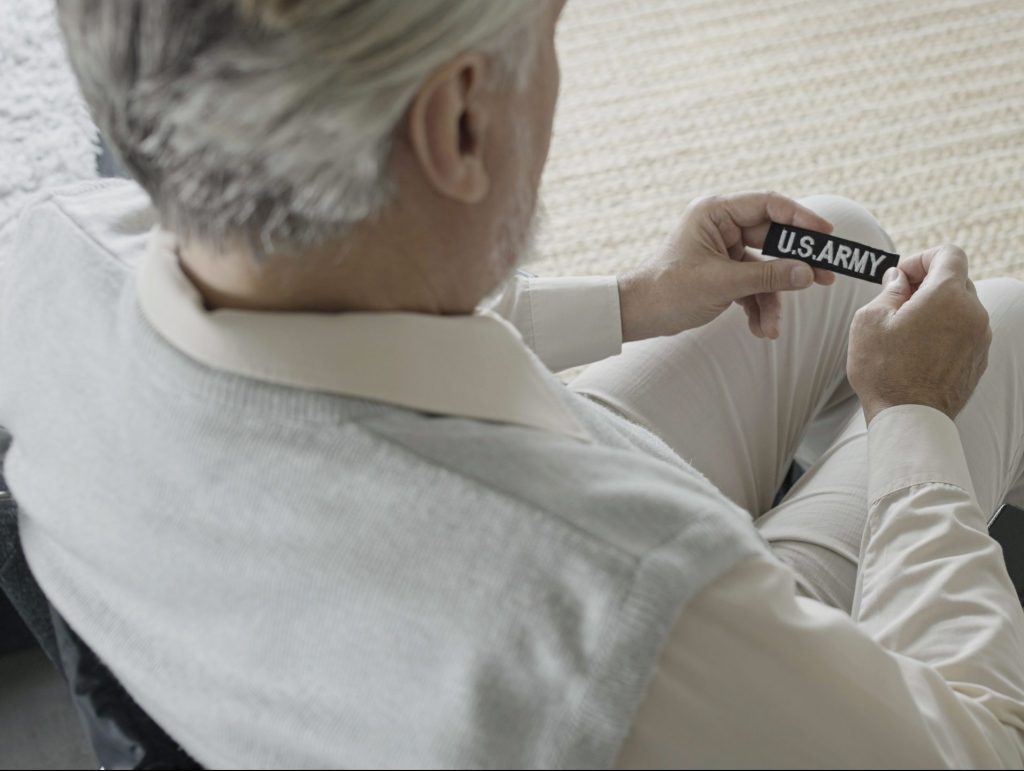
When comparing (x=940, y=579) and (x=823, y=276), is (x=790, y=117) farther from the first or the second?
(x=940, y=579)

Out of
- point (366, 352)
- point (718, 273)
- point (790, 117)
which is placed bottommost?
point (790, 117)

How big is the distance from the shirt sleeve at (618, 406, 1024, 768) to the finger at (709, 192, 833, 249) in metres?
0.32

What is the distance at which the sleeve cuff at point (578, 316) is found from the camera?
3.44 feet

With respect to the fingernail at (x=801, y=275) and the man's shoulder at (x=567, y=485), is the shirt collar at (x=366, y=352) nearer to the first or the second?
the man's shoulder at (x=567, y=485)

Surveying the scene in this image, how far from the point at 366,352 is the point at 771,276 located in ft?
1.68

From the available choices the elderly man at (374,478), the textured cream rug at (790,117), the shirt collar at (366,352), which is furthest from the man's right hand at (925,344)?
the textured cream rug at (790,117)

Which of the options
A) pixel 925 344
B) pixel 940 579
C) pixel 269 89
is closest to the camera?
pixel 269 89

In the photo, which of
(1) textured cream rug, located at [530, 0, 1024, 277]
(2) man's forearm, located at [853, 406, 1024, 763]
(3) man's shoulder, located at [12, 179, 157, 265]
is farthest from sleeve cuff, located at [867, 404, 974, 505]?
(1) textured cream rug, located at [530, 0, 1024, 277]

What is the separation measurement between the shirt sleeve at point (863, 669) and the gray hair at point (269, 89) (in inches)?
10.1

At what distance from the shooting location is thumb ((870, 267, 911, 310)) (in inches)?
→ 37.4

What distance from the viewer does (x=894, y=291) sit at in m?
0.96

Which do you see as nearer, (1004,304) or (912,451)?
(912,451)

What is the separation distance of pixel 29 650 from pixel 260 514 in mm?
341

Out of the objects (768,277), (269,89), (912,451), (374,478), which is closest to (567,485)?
(374,478)
